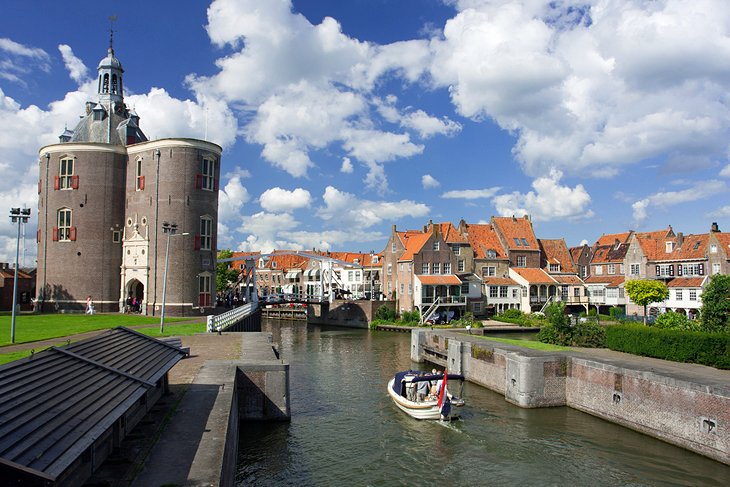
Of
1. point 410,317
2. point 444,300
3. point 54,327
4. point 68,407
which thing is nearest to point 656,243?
point 444,300

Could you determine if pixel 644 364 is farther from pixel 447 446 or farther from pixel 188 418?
pixel 188 418

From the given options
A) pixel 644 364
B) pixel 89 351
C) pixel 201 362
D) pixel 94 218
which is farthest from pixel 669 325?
pixel 94 218

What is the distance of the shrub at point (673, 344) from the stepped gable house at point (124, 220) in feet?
123

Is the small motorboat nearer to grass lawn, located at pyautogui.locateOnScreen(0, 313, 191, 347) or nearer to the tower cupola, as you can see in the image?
grass lawn, located at pyautogui.locateOnScreen(0, 313, 191, 347)

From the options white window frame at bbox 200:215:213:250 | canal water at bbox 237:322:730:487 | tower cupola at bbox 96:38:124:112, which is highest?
tower cupola at bbox 96:38:124:112

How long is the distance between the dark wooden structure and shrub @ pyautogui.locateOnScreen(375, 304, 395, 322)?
55807 millimetres

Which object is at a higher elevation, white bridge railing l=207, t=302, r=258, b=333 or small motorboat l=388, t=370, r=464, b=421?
white bridge railing l=207, t=302, r=258, b=333

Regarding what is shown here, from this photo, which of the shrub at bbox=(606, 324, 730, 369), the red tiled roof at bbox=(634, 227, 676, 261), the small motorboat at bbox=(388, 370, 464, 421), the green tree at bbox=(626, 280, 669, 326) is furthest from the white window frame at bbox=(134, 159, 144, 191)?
the red tiled roof at bbox=(634, 227, 676, 261)

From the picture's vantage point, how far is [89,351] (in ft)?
38.3

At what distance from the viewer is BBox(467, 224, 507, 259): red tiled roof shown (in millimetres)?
72875

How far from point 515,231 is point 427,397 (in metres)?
56.2

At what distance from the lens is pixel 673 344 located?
27000mm

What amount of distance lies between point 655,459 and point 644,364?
672 centimetres

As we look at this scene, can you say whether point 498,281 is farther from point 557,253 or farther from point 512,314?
point 557,253
